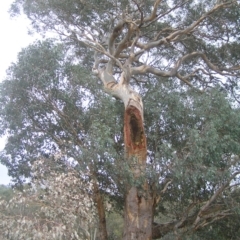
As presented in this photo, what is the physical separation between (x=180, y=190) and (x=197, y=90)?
2.52 metres

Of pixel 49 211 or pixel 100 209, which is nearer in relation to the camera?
pixel 49 211

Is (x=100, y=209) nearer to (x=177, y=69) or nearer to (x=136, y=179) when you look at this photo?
(x=136, y=179)

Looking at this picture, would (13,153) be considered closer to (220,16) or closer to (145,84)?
(145,84)

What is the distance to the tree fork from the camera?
6918mm

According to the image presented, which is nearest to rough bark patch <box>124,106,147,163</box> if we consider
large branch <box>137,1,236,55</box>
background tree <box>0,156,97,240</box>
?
background tree <box>0,156,97,240</box>

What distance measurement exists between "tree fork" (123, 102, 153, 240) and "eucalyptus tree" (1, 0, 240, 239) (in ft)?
0.06

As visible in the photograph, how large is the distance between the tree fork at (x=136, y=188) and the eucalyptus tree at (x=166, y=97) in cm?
2

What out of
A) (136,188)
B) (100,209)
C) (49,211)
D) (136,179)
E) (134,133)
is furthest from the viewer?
(100,209)

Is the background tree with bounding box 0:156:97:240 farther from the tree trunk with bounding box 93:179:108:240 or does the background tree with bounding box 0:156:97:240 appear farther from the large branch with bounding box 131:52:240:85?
the large branch with bounding box 131:52:240:85

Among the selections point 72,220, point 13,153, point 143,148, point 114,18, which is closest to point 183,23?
point 114,18

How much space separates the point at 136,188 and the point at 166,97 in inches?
79.1

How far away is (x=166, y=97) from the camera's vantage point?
25.4 ft

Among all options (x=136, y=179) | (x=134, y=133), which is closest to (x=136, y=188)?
(x=136, y=179)

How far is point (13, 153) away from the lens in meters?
8.45
